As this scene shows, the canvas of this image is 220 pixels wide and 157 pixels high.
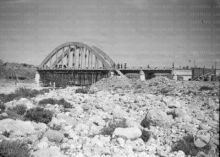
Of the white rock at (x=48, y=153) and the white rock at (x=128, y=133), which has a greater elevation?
the white rock at (x=128, y=133)

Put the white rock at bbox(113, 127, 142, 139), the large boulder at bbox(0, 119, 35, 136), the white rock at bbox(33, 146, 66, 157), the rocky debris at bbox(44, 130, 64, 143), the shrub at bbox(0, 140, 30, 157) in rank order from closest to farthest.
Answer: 1. the shrub at bbox(0, 140, 30, 157)
2. the white rock at bbox(33, 146, 66, 157)
3. the rocky debris at bbox(44, 130, 64, 143)
4. the white rock at bbox(113, 127, 142, 139)
5. the large boulder at bbox(0, 119, 35, 136)

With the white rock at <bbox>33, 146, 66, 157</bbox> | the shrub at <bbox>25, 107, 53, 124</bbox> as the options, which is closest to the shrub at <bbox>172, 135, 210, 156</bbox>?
the white rock at <bbox>33, 146, 66, 157</bbox>

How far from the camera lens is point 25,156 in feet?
16.7

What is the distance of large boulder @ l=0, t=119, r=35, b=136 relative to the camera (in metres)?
7.09

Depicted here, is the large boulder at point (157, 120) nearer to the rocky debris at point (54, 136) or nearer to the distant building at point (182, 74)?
the rocky debris at point (54, 136)

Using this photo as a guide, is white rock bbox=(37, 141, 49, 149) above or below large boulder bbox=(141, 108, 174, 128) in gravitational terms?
below

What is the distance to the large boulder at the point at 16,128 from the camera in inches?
279

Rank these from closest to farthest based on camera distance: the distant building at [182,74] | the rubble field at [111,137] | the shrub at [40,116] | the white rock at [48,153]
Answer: the white rock at [48,153], the rubble field at [111,137], the shrub at [40,116], the distant building at [182,74]

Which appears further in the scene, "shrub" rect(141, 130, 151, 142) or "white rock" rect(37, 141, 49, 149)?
"shrub" rect(141, 130, 151, 142)

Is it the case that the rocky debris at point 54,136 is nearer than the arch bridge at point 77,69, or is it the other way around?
the rocky debris at point 54,136

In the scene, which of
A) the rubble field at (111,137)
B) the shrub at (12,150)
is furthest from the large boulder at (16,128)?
the shrub at (12,150)

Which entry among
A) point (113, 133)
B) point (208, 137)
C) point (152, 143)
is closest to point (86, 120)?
point (113, 133)

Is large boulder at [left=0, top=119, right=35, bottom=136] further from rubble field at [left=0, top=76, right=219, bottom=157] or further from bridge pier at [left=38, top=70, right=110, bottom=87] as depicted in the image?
bridge pier at [left=38, top=70, right=110, bottom=87]

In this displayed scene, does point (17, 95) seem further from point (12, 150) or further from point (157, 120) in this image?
point (12, 150)
